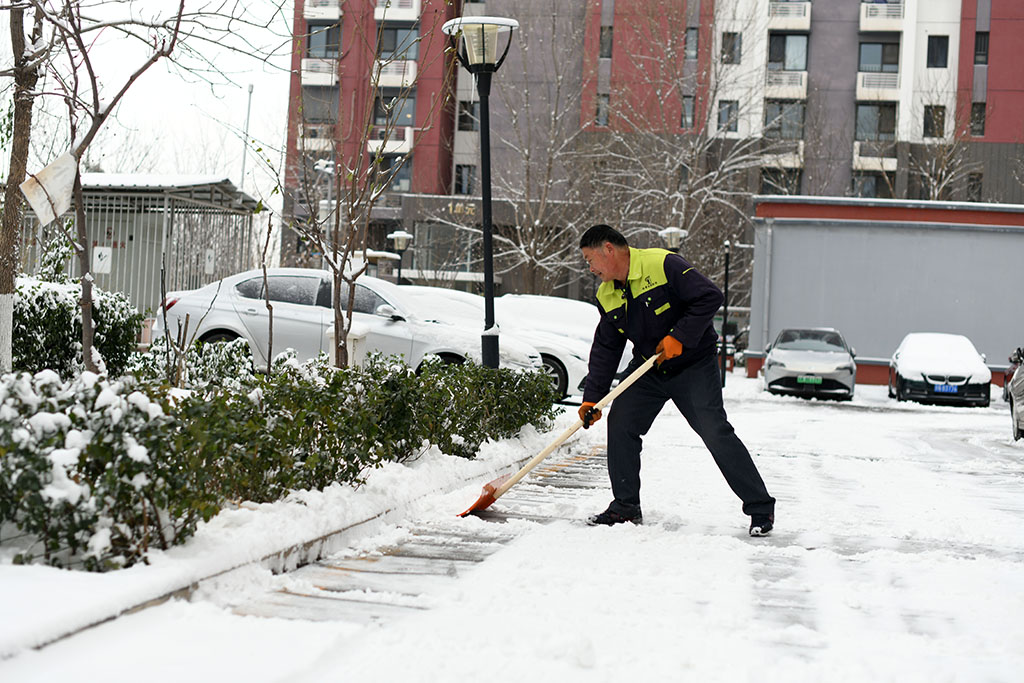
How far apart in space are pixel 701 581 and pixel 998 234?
25675 millimetres

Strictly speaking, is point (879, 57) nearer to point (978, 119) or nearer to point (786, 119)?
point (978, 119)

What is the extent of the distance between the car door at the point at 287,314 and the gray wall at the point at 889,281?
55.0 feet

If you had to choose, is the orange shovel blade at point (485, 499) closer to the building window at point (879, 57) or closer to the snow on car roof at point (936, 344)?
the snow on car roof at point (936, 344)

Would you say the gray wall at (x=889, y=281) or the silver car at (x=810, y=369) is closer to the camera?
the silver car at (x=810, y=369)

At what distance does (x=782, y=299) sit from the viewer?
91.1 feet

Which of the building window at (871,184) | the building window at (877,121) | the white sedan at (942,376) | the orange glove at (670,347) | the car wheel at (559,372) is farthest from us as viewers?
the building window at (877,121)

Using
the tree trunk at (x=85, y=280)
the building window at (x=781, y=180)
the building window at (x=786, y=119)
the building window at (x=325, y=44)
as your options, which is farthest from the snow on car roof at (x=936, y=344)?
the building window at (x=786, y=119)

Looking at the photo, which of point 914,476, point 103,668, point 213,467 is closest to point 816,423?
point 914,476

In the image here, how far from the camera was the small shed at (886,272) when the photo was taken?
27.4 meters

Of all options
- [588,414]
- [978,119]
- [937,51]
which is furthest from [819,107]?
[588,414]

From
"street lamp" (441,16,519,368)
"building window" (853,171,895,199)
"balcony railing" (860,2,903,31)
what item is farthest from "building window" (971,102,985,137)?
"street lamp" (441,16,519,368)

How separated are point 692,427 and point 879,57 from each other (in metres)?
43.7

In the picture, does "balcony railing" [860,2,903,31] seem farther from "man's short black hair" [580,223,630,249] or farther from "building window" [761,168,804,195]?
"man's short black hair" [580,223,630,249]

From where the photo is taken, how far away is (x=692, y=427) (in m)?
5.94
